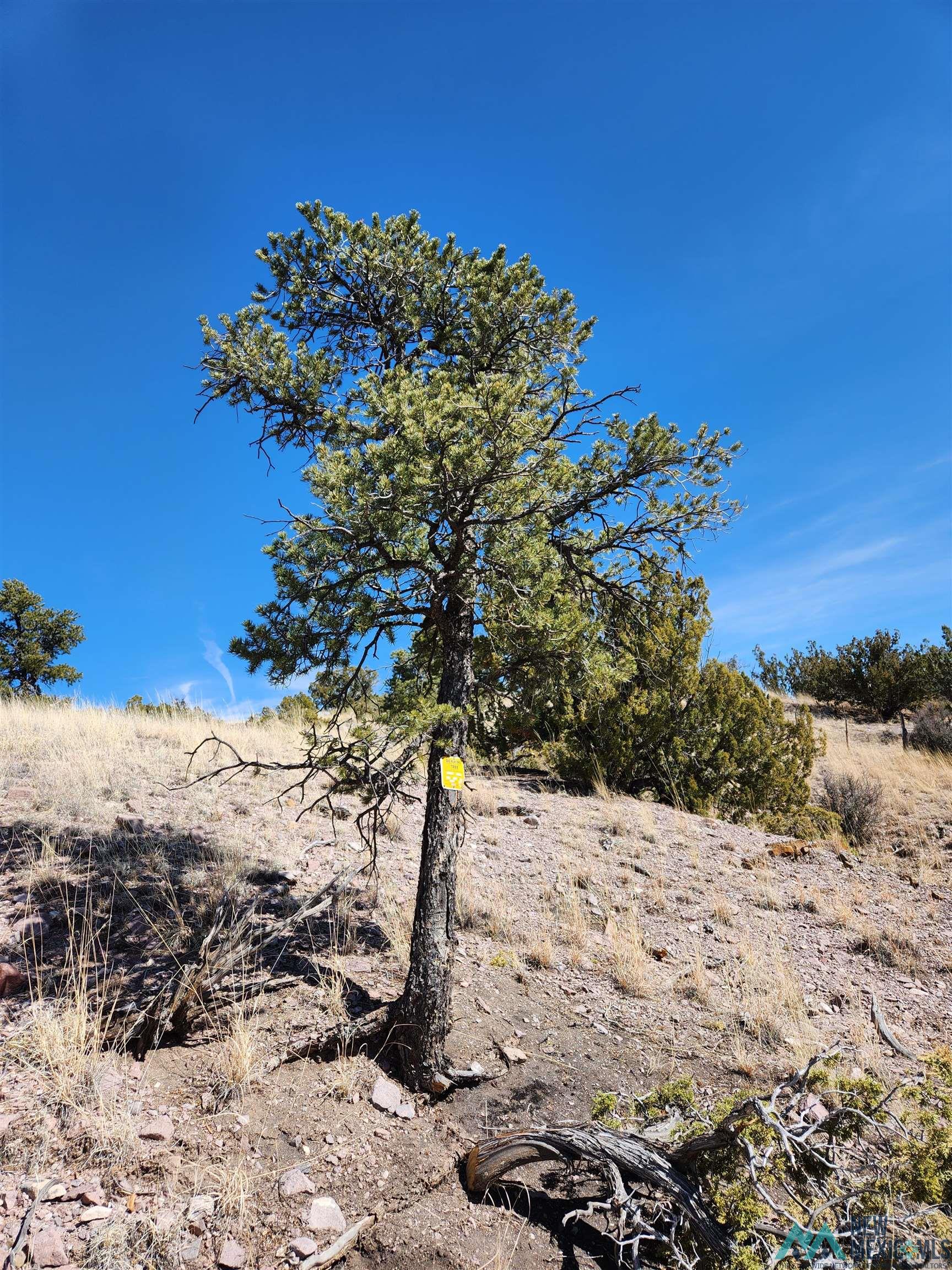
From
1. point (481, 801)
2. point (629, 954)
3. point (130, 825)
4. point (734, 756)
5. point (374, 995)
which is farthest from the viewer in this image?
point (734, 756)

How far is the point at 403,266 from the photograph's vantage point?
19.2 feet

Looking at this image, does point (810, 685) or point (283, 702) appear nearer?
point (283, 702)

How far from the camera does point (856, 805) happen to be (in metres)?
11.8

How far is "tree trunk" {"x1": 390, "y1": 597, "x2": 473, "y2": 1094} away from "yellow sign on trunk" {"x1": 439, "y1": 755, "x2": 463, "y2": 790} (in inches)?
2.5

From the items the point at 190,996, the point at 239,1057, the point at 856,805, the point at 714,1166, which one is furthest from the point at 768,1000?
the point at 856,805

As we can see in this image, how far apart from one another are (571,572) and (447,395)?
2.60m

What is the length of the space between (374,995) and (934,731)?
62.8 feet

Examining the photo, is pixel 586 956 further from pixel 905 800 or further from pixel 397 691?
pixel 905 800

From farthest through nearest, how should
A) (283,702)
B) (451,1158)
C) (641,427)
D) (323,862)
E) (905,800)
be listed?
(283,702) < (905,800) < (323,862) < (641,427) < (451,1158)

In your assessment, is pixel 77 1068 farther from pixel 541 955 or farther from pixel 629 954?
pixel 629 954

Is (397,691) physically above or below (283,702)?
below

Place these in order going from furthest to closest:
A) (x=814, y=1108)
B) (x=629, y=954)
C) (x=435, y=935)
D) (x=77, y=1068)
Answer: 1. (x=629, y=954)
2. (x=435, y=935)
3. (x=814, y=1108)
4. (x=77, y=1068)

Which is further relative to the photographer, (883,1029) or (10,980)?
(883,1029)

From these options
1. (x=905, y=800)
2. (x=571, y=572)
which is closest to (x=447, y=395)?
(x=571, y=572)
